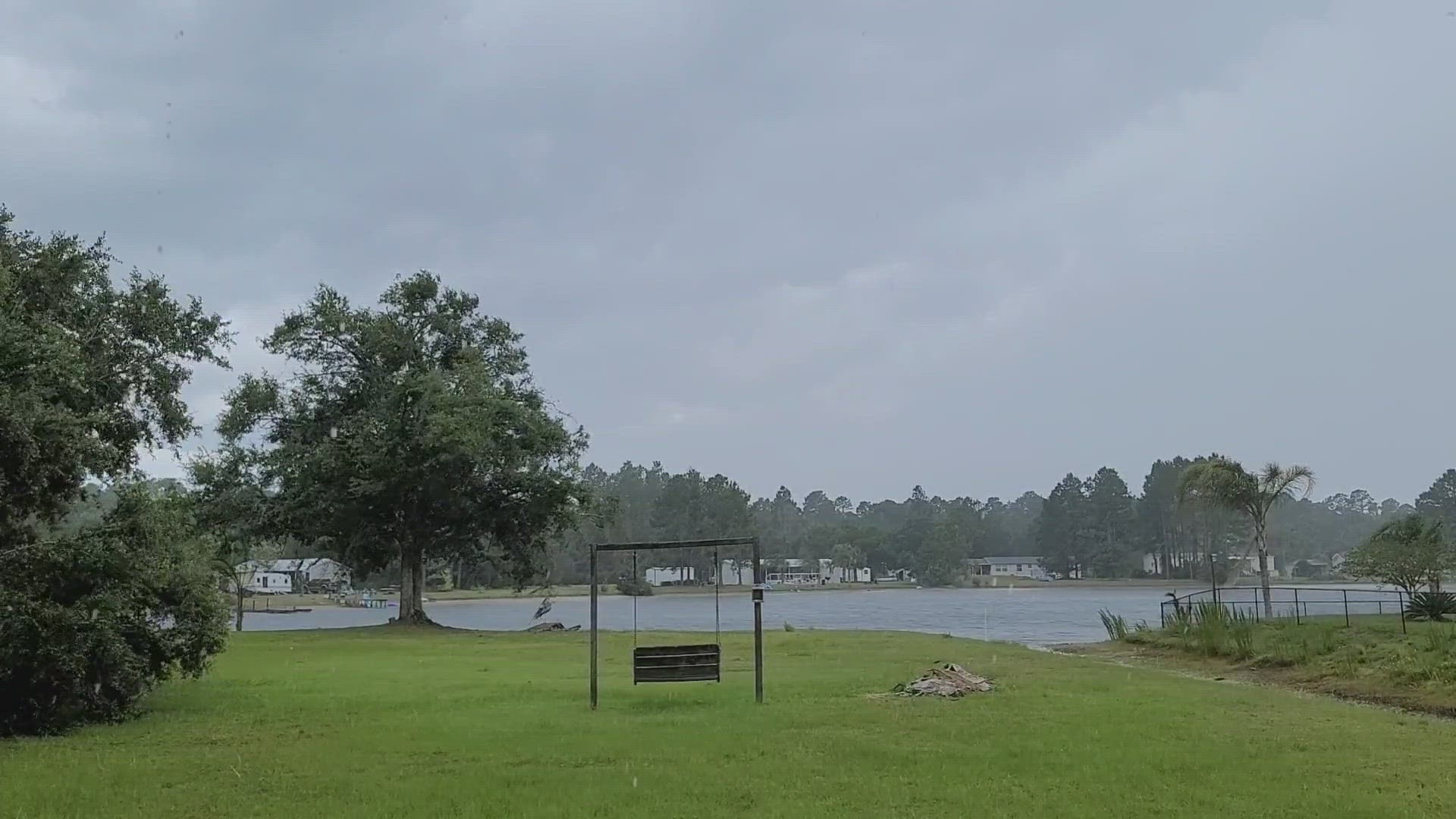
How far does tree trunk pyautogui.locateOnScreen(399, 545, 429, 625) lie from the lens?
119 ft

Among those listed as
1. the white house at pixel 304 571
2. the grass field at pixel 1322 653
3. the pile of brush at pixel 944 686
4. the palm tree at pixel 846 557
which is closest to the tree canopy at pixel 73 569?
the pile of brush at pixel 944 686

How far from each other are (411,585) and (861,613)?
87.9 feet

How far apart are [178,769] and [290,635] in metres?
23.8

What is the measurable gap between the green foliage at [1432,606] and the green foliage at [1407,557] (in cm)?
104

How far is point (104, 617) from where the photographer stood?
37.9 feet

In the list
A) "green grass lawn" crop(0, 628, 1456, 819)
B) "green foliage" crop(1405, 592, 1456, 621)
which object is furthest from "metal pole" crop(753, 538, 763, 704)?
"green foliage" crop(1405, 592, 1456, 621)

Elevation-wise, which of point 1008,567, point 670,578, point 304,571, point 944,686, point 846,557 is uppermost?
point 944,686

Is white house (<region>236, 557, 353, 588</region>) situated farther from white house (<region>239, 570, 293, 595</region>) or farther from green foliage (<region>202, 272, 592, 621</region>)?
green foliage (<region>202, 272, 592, 621</region>)

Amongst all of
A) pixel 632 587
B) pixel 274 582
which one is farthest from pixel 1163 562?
pixel 632 587

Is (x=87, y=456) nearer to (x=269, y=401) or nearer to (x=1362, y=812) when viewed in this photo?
(x=1362, y=812)

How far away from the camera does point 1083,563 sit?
365 ft

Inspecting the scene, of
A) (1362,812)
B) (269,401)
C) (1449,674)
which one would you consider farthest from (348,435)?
(1362,812)

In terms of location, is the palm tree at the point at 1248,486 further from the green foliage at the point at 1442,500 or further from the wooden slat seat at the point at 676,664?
the green foliage at the point at 1442,500

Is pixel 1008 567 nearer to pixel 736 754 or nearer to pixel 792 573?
pixel 792 573
